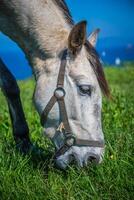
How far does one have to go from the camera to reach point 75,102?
4.48m

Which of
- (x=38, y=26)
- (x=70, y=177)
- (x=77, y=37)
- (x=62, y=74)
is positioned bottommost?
(x=70, y=177)

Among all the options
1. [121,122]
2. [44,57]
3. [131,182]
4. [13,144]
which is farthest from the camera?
[121,122]

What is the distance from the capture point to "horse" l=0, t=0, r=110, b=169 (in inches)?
174

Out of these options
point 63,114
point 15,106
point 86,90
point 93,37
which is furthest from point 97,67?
point 15,106

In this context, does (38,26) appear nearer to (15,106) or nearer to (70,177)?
(15,106)

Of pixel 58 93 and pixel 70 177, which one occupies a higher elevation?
pixel 58 93

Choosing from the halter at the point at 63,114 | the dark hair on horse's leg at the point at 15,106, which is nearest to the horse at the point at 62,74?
the halter at the point at 63,114

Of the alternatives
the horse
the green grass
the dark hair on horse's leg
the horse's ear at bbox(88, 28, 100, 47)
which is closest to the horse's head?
the horse

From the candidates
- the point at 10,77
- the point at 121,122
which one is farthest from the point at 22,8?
the point at 121,122

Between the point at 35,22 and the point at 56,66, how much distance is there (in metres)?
0.48

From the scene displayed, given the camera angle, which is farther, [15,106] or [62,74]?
[15,106]

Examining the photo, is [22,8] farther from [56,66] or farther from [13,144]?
[13,144]

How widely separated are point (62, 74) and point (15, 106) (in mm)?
1058

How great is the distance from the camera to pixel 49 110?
180 inches
